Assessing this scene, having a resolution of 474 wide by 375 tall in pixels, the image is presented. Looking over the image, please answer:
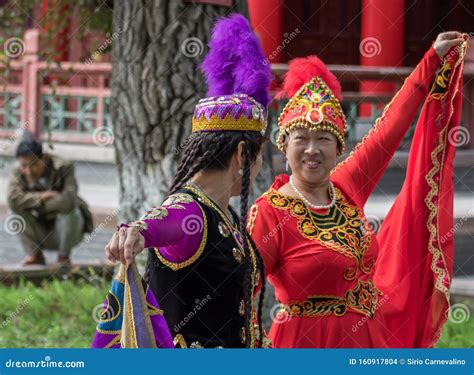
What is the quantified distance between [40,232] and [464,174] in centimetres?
376

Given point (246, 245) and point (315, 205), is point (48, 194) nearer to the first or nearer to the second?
point (315, 205)

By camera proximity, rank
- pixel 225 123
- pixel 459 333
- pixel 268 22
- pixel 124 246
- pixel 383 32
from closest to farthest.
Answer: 1. pixel 124 246
2. pixel 225 123
3. pixel 459 333
4. pixel 268 22
5. pixel 383 32

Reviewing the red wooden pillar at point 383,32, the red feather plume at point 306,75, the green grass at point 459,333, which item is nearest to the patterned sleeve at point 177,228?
the red feather plume at point 306,75

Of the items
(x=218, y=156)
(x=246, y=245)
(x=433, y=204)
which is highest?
(x=218, y=156)

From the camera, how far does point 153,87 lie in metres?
4.88

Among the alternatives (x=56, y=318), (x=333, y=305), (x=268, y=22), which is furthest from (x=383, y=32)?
(x=333, y=305)

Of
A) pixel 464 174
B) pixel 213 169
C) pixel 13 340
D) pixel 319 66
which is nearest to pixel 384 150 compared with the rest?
pixel 319 66

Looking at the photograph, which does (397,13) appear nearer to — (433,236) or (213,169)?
(433,236)

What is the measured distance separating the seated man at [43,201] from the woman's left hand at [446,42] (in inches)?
147

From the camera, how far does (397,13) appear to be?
11.2 meters

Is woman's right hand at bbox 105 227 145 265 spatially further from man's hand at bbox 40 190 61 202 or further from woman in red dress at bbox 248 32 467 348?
man's hand at bbox 40 190 61 202

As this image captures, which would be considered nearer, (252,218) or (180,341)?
(180,341)

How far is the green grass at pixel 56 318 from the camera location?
5832 mm

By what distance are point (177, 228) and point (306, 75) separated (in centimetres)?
124
